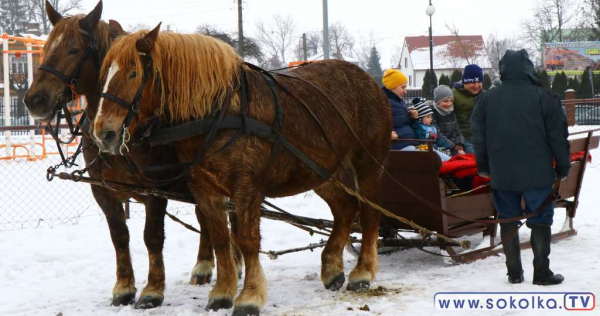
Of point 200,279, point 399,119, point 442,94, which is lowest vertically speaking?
point 200,279

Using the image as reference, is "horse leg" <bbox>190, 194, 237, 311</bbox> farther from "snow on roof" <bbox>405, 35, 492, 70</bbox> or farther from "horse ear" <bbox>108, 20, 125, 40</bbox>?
"snow on roof" <bbox>405, 35, 492, 70</bbox>

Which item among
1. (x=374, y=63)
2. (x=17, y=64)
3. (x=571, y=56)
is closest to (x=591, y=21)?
(x=571, y=56)

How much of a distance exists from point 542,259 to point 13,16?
175 ft

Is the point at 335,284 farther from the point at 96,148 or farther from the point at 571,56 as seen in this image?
the point at 571,56

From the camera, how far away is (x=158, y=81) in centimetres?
408

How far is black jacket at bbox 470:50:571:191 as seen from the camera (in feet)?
15.1

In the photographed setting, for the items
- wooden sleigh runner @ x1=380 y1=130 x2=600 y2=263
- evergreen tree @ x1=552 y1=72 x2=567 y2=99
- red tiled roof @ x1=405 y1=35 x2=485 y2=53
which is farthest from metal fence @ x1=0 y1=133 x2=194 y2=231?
red tiled roof @ x1=405 y1=35 x2=485 y2=53

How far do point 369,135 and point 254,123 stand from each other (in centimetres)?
147

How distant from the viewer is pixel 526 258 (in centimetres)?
577

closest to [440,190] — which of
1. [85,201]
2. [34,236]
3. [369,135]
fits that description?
[369,135]

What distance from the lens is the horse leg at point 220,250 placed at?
4.45 meters

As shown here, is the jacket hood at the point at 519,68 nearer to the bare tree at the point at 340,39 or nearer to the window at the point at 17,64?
the window at the point at 17,64

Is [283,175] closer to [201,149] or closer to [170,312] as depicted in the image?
[201,149]

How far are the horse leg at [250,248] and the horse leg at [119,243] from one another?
39.6 inches
